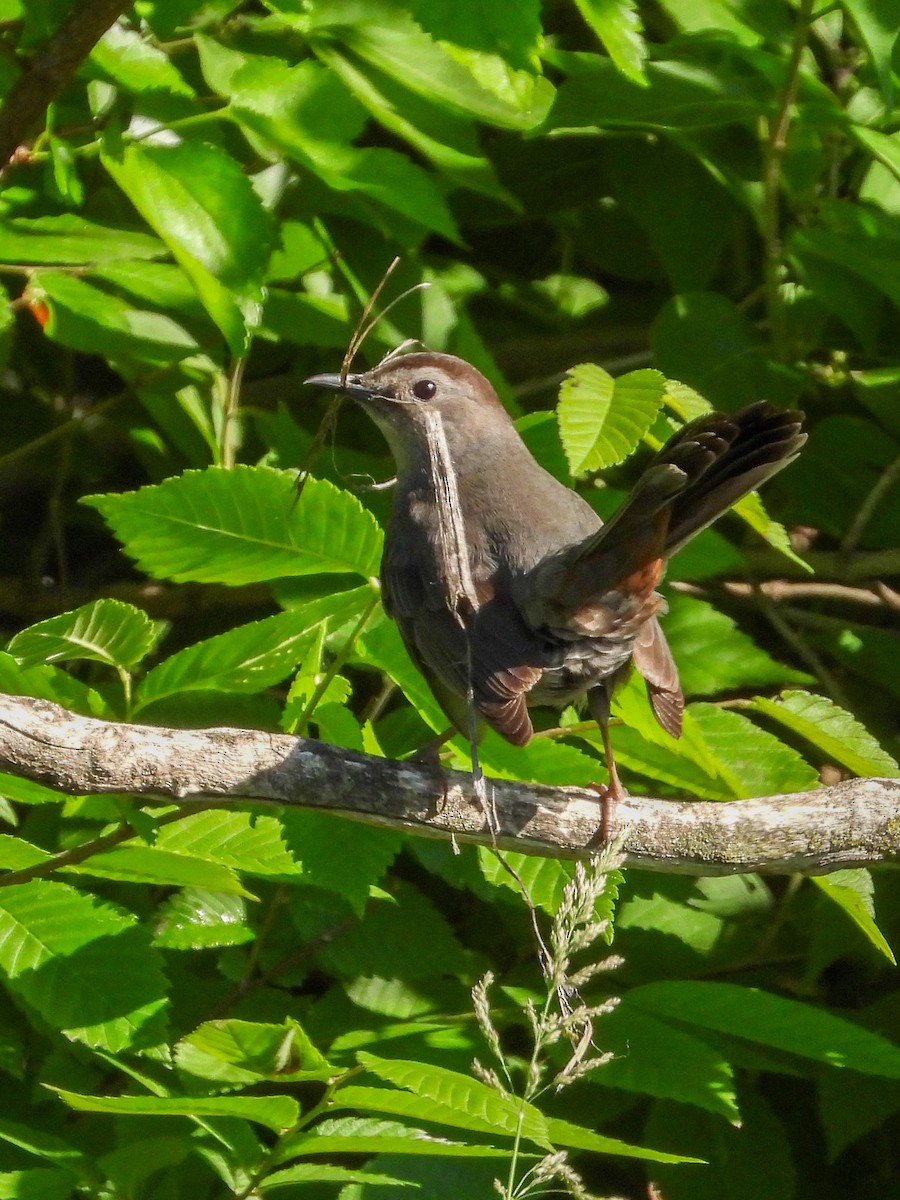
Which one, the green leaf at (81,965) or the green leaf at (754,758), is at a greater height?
the green leaf at (81,965)

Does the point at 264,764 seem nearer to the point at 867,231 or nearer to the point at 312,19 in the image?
the point at 312,19

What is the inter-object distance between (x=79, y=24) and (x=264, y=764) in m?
1.33

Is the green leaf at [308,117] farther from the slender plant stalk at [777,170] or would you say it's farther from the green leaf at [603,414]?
the slender plant stalk at [777,170]

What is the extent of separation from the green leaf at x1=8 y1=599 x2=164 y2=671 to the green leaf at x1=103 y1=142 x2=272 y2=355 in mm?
565

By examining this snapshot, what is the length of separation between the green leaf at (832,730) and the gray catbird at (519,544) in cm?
21

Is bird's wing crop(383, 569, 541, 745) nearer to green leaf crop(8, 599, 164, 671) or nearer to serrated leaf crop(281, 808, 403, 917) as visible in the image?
serrated leaf crop(281, 808, 403, 917)

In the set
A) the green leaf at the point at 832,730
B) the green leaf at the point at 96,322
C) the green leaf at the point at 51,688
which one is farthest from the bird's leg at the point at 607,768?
the green leaf at the point at 96,322

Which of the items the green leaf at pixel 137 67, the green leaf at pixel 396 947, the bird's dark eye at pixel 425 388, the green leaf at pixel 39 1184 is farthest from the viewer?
the bird's dark eye at pixel 425 388

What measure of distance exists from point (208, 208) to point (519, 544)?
0.97m

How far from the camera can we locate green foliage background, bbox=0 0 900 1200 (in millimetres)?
2273

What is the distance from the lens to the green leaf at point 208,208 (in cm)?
253

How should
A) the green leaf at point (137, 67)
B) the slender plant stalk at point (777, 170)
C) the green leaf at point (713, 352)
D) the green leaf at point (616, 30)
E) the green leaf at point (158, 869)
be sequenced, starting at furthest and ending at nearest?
the green leaf at point (713, 352)
the slender plant stalk at point (777, 170)
the green leaf at point (137, 67)
the green leaf at point (616, 30)
the green leaf at point (158, 869)

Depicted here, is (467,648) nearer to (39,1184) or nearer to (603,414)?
(603,414)

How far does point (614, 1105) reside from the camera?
117 inches
